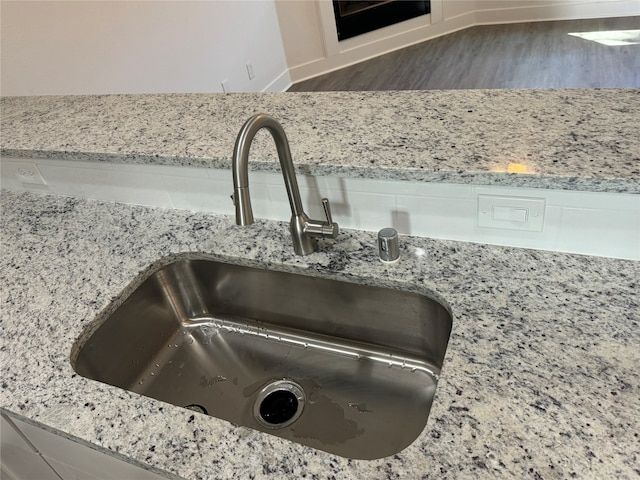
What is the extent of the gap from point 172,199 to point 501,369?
2.77 ft

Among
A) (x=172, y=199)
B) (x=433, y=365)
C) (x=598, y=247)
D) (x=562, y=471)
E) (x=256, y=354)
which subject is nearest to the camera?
(x=562, y=471)

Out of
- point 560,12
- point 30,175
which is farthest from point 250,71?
point 560,12

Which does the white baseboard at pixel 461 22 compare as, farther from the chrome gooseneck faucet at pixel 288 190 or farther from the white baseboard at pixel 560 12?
the chrome gooseneck faucet at pixel 288 190

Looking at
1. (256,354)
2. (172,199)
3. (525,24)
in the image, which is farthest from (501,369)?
(525,24)

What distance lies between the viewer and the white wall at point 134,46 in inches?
84.9

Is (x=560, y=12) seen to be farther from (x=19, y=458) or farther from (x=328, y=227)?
(x=19, y=458)

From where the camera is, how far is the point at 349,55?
448 centimetres

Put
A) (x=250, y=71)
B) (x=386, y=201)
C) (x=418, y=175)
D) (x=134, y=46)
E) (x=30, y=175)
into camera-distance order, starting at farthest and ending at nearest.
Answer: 1. (x=250, y=71)
2. (x=134, y=46)
3. (x=30, y=175)
4. (x=386, y=201)
5. (x=418, y=175)

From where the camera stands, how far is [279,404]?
993 mm

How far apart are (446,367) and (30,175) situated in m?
1.23

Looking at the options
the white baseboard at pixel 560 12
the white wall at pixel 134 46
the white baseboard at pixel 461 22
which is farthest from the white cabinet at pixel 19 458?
the white baseboard at pixel 560 12

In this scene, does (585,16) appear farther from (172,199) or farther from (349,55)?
(172,199)

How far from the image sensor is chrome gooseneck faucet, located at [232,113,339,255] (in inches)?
30.3

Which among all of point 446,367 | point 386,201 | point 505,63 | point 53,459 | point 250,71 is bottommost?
point 505,63
